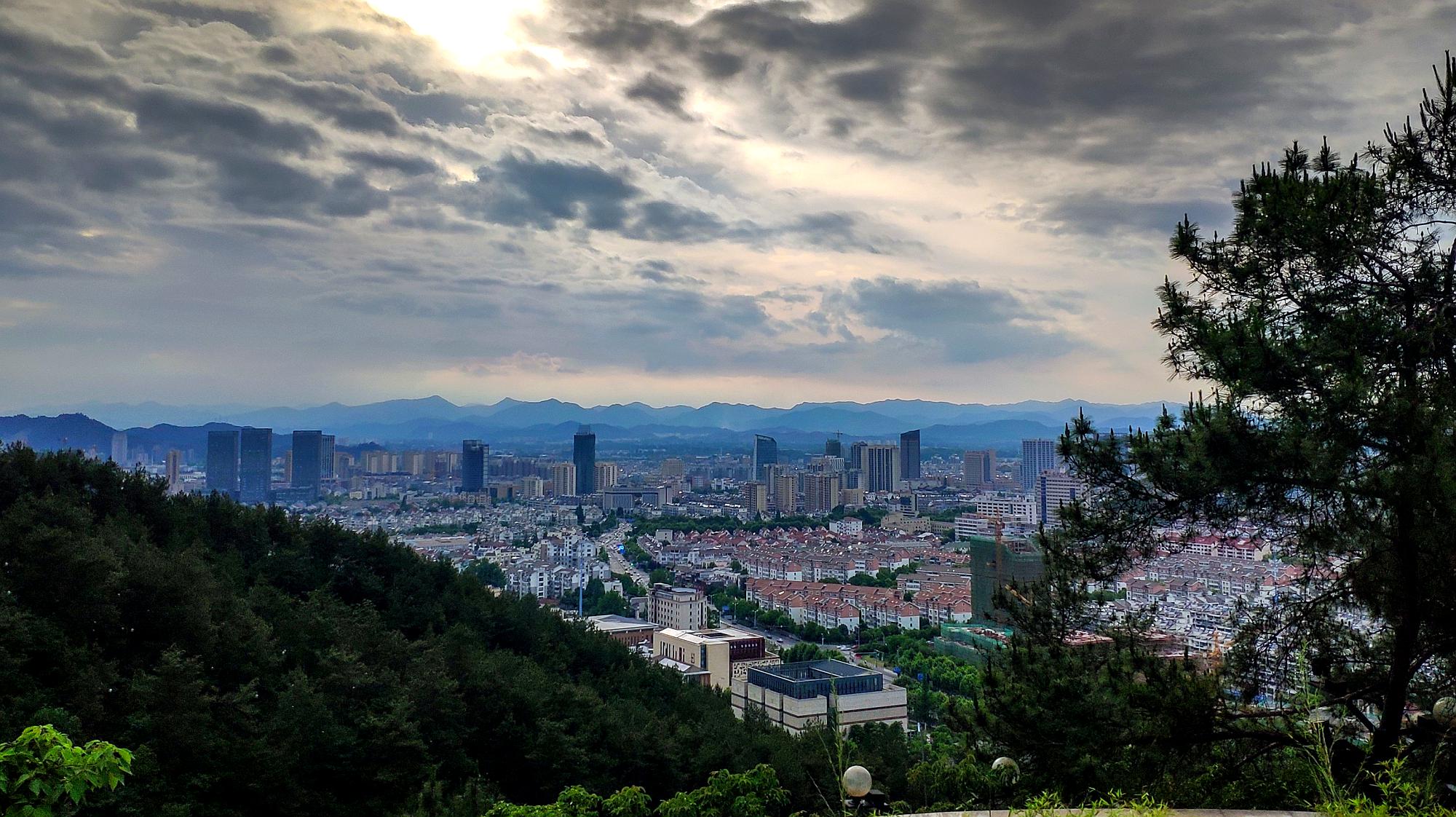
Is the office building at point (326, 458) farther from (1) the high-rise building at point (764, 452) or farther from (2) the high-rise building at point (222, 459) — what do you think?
(1) the high-rise building at point (764, 452)

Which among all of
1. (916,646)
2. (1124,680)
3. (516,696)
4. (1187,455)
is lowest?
(916,646)

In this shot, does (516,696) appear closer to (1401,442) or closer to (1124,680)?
(1124,680)

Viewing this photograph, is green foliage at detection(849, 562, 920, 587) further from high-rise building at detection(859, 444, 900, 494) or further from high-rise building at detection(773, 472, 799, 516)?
high-rise building at detection(859, 444, 900, 494)

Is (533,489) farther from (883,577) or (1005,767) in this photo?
(1005,767)

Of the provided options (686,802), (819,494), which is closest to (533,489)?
(819,494)

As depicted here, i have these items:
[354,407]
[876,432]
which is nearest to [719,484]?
[876,432]
